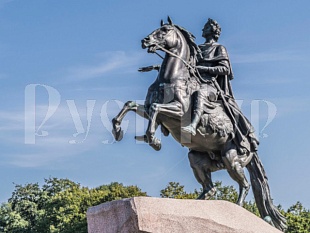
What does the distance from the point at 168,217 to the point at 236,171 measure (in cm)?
489

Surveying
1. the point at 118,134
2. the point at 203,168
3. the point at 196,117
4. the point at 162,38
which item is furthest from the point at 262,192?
the point at 162,38

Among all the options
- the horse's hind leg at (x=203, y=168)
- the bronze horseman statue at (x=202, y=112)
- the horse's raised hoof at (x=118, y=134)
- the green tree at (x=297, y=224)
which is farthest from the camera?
the green tree at (x=297, y=224)

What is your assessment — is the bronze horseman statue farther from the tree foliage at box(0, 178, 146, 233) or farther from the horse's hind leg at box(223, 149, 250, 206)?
the tree foliage at box(0, 178, 146, 233)

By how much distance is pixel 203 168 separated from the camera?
15273 millimetres

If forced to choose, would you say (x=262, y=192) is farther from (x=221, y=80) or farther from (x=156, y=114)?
(x=156, y=114)

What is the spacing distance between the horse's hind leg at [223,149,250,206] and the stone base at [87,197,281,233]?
360cm

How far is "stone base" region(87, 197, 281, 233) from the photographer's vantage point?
10305mm

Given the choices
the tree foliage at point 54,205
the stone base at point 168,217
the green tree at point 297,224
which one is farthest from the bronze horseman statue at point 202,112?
the tree foliage at point 54,205

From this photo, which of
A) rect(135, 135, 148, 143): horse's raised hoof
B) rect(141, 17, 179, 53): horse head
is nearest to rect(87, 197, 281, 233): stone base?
rect(135, 135, 148, 143): horse's raised hoof

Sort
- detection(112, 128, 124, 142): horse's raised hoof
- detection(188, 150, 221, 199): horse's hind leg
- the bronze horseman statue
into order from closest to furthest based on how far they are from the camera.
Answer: detection(112, 128, 124, 142): horse's raised hoof, the bronze horseman statue, detection(188, 150, 221, 199): horse's hind leg

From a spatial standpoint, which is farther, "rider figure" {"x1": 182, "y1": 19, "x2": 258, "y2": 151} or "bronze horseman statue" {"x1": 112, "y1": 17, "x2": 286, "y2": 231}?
"rider figure" {"x1": 182, "y1": 19, "x2": 258, "y2": 151}

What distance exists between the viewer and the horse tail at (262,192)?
1580 cm

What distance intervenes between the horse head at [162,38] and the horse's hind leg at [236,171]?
7.79 feet

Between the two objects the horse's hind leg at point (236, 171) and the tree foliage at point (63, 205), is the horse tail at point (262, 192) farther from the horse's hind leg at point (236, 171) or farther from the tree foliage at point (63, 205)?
the tree foliage at point (63, 205)
